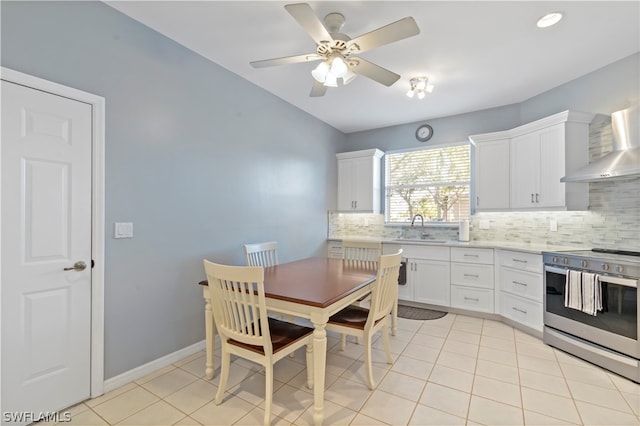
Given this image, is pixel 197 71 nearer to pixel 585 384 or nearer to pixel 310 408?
pixel 310 408

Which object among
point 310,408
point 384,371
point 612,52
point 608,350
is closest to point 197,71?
point 310,408

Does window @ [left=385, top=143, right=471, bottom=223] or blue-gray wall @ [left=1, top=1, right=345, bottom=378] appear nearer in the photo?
blue-gray wall @ [left=1, top=1, right=345, bottom=378]

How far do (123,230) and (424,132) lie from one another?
412cm

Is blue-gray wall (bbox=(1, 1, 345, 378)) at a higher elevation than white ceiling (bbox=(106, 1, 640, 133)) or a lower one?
lower

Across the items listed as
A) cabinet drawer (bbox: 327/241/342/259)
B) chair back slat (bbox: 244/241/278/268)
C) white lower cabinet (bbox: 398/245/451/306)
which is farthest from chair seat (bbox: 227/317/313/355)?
cabinet drawer (bbox: 327/241/342/259)

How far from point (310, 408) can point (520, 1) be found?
3097 millimetres

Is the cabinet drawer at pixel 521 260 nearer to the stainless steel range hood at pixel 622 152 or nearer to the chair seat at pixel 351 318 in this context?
the stainless steel range hood at pixel 622 152

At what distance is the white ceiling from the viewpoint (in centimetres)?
212

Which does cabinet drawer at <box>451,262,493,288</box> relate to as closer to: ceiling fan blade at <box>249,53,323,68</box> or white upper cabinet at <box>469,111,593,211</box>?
white upper cabinet at <box>469,111,593,211</box>

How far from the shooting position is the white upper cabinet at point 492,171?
3.74 m

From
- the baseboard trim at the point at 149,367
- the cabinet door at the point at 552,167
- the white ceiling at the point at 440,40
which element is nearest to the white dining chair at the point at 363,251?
the baseboard trim at the point at 149,367

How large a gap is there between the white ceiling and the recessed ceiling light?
37mm

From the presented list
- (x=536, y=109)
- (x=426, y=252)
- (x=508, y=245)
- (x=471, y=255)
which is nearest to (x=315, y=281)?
(x=426, y=252)

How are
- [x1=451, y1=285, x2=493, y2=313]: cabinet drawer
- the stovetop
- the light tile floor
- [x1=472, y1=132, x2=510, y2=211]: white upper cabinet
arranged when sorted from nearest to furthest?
the light tile floor → the stovetop → [x1=451, y1=285, x2=493, y2=313]: cabinet drawer → [x1=472, y1=132, x2=510, y2=211]: white upper cabinet
